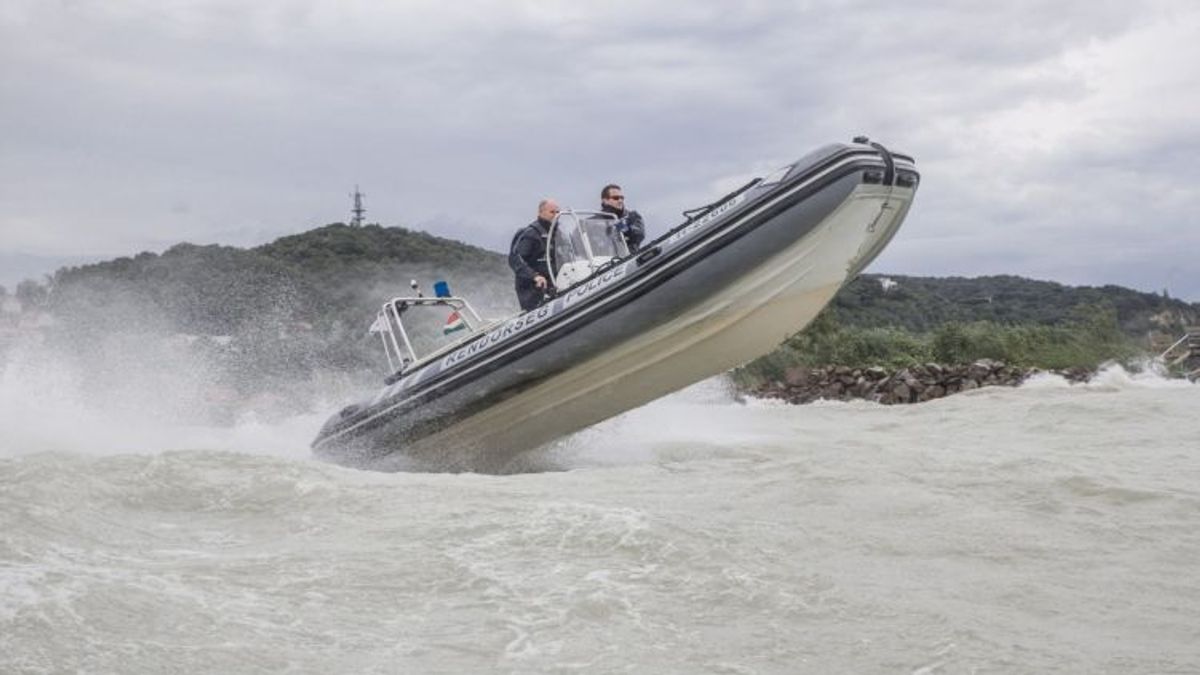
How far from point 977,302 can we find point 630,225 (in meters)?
31.1

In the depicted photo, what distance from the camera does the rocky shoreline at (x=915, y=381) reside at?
13.3m

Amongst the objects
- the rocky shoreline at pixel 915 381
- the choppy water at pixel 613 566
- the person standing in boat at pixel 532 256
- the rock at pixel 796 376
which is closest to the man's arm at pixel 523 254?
the person standing in boat at pixel 532 256

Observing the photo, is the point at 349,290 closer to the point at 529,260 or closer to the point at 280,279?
the point at 280,279

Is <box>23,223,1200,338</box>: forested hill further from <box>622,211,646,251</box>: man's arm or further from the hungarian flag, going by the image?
<box>622,211,646,251</box>: man's arm

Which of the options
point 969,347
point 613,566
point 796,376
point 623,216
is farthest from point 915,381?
point 613,566

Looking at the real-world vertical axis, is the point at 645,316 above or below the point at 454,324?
below

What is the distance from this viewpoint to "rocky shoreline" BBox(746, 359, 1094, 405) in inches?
523

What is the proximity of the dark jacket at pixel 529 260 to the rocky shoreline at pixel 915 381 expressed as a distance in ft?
21.4

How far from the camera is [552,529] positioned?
3.94 metres

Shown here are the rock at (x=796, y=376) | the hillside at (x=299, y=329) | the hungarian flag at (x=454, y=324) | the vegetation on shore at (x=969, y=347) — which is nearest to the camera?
the hungarian flag at (x=454, y=324)

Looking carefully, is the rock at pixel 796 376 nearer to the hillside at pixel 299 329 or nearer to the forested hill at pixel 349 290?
the hillside at pixel 299 329

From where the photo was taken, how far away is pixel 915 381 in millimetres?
13391

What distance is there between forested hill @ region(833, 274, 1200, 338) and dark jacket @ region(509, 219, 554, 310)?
13.2 meters

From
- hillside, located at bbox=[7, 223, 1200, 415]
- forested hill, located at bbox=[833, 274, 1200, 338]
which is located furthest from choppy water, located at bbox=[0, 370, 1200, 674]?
forested hill, located at bbox=[833, 274, 1200, 338]
